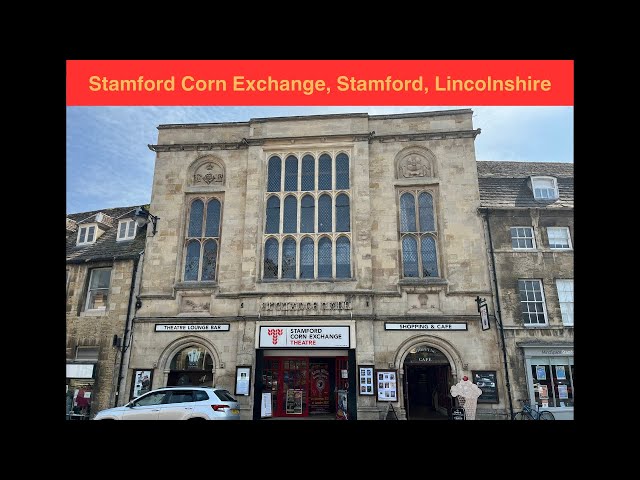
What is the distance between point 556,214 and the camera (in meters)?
15.9

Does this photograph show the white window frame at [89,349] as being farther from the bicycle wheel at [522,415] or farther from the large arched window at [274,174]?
the bicycle wheel at [522,415]

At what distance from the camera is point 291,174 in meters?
17.1

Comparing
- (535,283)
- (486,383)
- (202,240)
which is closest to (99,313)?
(202,240)

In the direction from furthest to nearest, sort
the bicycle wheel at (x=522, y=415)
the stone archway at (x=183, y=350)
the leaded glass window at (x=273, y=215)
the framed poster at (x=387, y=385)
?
the leaded glass window at (x=273, y=215), the stone archway at (x=183, y=350), the framed poster at (x=387, y=385), the bicycle wheel at (x=522, y=415)

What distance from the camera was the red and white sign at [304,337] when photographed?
14.6m

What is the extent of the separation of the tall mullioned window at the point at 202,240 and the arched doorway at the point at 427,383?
8.45 metres

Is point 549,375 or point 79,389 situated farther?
point 79,389

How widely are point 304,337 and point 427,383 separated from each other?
20.6 feet

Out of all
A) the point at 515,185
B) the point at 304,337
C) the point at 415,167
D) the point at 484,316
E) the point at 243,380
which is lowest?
the point at 243,380

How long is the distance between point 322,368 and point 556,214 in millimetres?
10982

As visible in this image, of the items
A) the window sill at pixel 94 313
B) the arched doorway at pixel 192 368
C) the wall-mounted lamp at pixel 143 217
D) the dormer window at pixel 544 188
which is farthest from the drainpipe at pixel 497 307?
the window sill at pixel 94 313

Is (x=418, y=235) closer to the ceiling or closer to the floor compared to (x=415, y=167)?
closer to the floor

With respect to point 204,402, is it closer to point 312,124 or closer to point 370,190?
point 370,190

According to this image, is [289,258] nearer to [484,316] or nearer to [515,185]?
[484,316]
